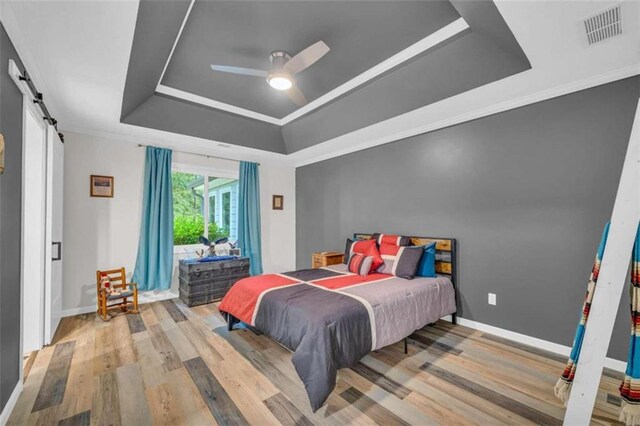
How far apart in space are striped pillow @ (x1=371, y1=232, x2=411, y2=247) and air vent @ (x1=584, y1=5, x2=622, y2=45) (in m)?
2.44

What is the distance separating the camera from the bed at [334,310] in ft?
6.38

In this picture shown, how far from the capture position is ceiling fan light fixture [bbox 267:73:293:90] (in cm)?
252

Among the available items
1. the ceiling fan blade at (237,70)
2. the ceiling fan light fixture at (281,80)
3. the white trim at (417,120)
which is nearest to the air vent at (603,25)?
the white trim at (417,120)

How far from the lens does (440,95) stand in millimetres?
2881

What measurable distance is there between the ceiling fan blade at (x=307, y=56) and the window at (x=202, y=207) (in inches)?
Result: 124

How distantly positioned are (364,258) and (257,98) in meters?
2.54

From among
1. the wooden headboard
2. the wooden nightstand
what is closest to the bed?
the wooden headboard

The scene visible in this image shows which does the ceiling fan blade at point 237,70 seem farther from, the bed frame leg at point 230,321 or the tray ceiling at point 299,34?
the bed frame leg at point 230,321

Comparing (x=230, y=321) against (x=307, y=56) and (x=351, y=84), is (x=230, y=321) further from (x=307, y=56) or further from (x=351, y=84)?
(x=351, y=84)

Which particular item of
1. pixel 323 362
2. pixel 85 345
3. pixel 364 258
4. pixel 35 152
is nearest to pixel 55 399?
pixel 85 345

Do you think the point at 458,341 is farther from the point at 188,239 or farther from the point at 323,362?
the point at 188,239

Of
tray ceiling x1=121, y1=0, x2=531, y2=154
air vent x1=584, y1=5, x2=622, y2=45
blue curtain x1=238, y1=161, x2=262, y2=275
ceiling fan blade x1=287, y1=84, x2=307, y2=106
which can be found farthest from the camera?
blue curtain x1=238, y1=161, x2=262, y2=275

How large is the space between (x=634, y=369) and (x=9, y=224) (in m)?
3.62

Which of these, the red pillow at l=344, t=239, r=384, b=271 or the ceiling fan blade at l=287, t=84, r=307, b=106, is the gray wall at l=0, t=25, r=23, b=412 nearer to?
the ceiling fan blade at l=287, t=84, r=307, b=106
